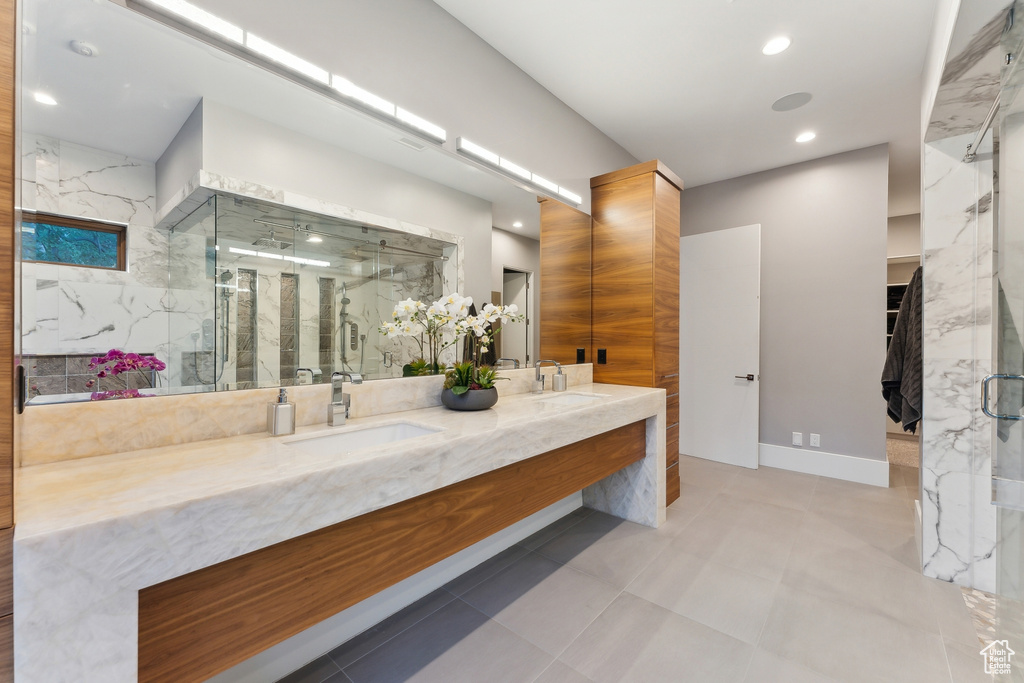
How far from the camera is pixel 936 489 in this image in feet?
6.82

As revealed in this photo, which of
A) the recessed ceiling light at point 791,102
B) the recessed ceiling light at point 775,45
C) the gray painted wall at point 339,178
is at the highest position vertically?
the recessed ceiling light at point 775,45

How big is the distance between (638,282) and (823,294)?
76.3 inches

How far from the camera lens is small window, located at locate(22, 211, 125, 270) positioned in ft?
3.37

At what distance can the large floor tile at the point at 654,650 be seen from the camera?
1474 mm

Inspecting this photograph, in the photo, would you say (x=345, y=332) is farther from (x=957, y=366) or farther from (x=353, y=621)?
(x=957, y=366)

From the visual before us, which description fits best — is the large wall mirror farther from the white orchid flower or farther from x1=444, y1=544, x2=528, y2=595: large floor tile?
x1=444, y1=544, x2=528, y2=595: large floor tile

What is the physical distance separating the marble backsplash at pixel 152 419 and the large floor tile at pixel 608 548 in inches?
52.8

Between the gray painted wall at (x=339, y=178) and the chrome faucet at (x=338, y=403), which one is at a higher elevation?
the gray painted wall at (x=339, y=178)

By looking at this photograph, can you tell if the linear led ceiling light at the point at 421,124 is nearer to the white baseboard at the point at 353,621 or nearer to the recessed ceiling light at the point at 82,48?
the recessed ceiling light at the point at 82,48

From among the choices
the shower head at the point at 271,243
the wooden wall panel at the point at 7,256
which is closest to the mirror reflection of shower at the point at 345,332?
the shower head at the point at 271,243

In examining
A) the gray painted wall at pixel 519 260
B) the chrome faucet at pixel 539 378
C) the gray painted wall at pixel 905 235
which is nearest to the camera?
the gray painted wall at pixel 519 260

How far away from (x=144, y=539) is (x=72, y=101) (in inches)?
44.4

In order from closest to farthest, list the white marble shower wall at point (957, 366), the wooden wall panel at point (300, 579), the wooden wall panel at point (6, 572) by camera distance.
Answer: the wooden wall panel at point (6, 572) → the wooden wall panel at point (300, 579) → the white marble shower wall at point (957, 366)

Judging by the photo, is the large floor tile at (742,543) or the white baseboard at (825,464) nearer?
the large floor tile at (742,543)
